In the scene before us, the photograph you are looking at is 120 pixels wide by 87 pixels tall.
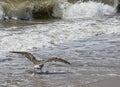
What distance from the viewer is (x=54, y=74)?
668cm

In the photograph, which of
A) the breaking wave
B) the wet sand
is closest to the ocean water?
the wet sand

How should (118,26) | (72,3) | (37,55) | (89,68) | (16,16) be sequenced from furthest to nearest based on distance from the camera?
1. (72,3)
2. (16,16)
3. (118,26)
4. (37,55)
5. (89,68)

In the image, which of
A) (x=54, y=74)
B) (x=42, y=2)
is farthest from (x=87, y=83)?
(x=42, y=2)

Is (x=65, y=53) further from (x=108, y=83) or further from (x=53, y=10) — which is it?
(x=53, y=10)

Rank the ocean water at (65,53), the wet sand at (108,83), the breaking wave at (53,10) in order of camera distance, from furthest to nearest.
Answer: the breaking wave at (53,10)
the ocean water at (65,53)
the wet sand at (108,83)

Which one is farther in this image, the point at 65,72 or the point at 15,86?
the point at 65,72

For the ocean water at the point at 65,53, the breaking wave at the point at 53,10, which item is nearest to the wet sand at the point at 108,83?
the ocean water at the point at 65,53

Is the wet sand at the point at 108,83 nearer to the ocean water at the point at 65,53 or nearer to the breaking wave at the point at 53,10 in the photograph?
the ocean water at the point at 65,53

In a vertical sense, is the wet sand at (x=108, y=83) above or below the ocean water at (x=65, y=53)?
above

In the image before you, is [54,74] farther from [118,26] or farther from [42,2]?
[42,2]

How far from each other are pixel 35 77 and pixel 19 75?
25 centimetres

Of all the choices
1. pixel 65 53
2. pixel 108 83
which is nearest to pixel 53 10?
pixel 65 53

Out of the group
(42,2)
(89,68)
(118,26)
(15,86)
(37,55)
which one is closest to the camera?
(15,86)

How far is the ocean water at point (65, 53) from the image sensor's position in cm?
631
